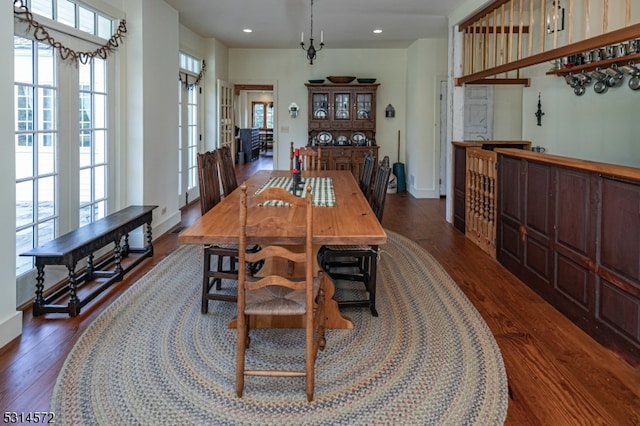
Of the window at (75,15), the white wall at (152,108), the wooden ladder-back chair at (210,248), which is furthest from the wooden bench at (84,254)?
the window at (75,15)

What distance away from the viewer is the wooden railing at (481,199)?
4848 millimetres

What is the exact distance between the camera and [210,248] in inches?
129

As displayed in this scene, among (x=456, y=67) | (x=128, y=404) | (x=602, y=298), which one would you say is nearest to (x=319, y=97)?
(x=456, y=67)

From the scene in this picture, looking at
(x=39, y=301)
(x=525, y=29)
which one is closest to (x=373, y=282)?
(x=39, y=301)

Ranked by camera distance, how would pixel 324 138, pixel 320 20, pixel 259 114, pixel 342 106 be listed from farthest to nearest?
pixel 259 114 → pixel 324 138 → pixel 342 106 → pixel 320 20

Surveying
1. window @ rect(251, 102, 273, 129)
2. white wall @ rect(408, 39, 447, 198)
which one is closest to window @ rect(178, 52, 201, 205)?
white wall @ rect(408, 39, 447, 198)

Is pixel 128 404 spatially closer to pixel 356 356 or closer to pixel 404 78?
pixel 356 356

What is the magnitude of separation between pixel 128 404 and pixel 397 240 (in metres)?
3.72

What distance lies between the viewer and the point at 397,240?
17.9 feet

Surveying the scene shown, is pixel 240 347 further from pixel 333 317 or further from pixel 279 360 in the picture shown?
pixel 333 317

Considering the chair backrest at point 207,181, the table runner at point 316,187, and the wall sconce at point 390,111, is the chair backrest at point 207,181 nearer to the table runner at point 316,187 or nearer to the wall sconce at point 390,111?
the table runner at point 316,187

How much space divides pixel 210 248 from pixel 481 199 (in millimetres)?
3143

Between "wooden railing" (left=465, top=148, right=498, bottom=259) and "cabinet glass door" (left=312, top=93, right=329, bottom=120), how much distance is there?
14.0 ft

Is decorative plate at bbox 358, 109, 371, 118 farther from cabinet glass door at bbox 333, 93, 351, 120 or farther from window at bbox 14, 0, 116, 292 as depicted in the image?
window at bbox 14, 0, 116, 292
